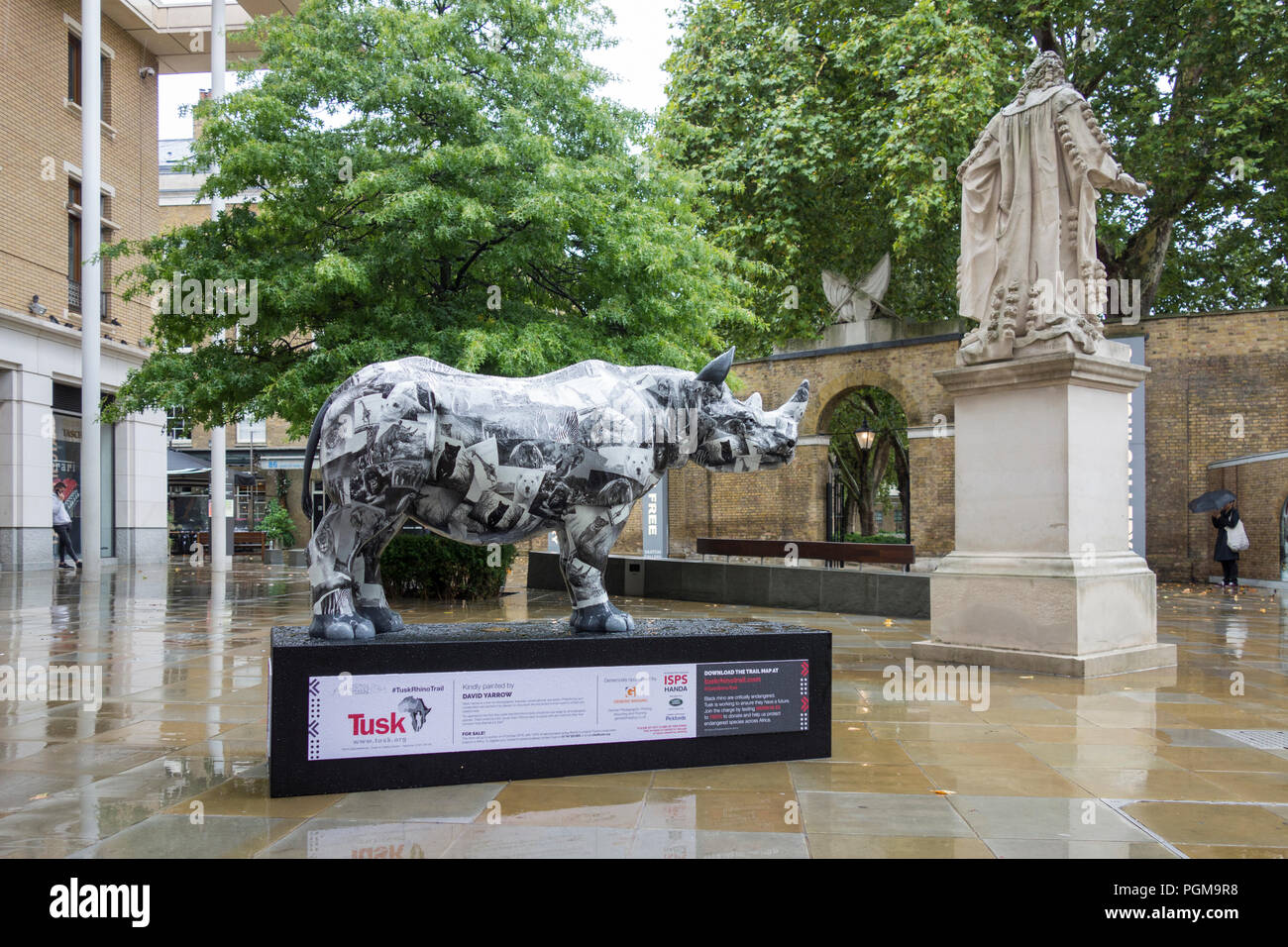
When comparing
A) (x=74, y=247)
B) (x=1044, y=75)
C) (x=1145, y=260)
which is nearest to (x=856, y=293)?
(x=1145, y=260)

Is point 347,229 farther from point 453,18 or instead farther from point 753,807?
point 753,807

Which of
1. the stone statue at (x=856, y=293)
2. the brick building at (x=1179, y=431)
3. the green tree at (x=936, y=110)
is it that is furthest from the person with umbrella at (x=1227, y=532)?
the stone statue at (x=856, y=293)

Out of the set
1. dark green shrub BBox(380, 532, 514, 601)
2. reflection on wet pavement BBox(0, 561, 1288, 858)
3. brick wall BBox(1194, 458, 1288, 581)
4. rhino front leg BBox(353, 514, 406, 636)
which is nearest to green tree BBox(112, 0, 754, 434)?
dark green shrub BBox(380, 532, 514, 601)

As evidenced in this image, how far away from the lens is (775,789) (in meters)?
4.56

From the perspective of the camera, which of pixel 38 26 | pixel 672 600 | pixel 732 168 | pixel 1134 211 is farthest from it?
pixel 1134 211

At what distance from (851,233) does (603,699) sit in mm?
20784

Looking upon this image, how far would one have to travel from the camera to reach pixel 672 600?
15156 millimetres

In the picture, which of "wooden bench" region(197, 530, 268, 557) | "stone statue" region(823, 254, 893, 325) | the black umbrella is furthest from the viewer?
"wooden bench" region(197, 530, 268, 557)

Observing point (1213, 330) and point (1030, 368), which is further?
point (1213, 330)

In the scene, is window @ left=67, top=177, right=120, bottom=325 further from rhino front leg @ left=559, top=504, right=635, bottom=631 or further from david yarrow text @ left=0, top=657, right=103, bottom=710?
rhino front leg @ left=559, top=504, right=635, bottom=631

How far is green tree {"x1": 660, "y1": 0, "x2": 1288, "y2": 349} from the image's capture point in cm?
1812

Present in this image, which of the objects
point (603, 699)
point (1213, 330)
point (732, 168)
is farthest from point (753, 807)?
point (1213, 330)

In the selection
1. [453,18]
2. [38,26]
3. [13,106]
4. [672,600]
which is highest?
[38,26]

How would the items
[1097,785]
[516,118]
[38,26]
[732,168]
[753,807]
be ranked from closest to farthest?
1. [753,807]
2. [1097,785]
3. [516,118]
4. [732,168]
5. [38,26]
